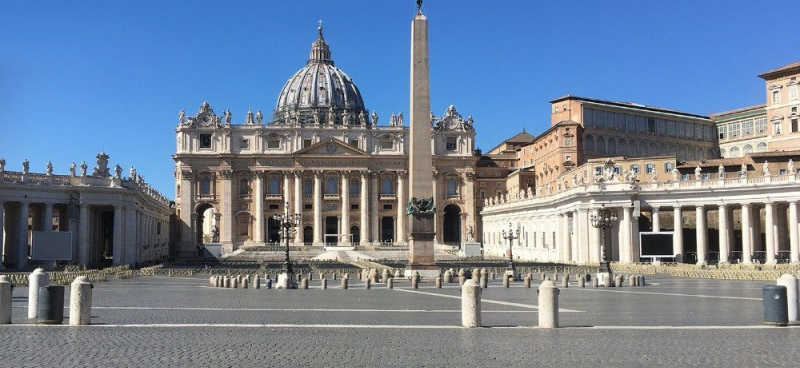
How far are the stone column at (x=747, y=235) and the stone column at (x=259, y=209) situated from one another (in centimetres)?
6213

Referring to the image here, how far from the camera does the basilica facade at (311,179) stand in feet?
340

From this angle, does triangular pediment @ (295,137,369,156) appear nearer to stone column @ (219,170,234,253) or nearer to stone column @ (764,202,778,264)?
stone column @ (219,170,234,253)

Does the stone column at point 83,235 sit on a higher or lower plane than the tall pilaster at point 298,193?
lower

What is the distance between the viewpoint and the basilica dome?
134 meters

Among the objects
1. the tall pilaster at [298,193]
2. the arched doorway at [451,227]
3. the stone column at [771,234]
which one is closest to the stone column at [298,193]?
the tall pilaster at [298,193]

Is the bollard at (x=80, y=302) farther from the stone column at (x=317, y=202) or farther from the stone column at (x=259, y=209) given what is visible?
the stone column at (x=317, y=202)

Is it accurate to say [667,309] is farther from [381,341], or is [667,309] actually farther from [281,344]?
[281,344]

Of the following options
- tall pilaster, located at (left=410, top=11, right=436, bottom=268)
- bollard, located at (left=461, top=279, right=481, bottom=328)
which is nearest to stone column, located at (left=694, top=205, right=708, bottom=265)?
tall pilaster, located at (left=410, top=11, right=436, bottom=268)

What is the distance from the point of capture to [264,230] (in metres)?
104

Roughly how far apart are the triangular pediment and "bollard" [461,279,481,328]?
89930 mm

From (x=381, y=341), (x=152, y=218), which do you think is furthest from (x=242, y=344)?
(x=152, y=218)

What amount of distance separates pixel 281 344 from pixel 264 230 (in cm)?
9225

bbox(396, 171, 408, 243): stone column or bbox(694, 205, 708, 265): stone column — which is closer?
bbox(694, 205, 708, 265): stone column

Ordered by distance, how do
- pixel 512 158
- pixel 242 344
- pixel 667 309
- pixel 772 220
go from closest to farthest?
pixel 242 344 → pixel 667 309 → pixel 772 220 → pixel 512 158
